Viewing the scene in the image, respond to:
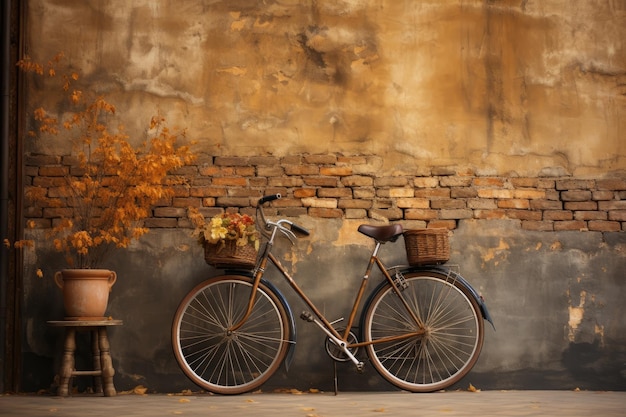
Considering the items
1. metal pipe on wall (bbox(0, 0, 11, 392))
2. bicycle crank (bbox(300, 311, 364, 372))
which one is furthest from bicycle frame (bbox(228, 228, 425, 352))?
metal pipe on wall (bbox(0, 0, 11, 392))

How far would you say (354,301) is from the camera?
607 centimetres

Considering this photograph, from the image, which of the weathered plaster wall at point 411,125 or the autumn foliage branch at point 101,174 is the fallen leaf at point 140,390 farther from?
the autumn foliage branch at point 101,174

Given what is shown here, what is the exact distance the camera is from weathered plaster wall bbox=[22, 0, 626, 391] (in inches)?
240

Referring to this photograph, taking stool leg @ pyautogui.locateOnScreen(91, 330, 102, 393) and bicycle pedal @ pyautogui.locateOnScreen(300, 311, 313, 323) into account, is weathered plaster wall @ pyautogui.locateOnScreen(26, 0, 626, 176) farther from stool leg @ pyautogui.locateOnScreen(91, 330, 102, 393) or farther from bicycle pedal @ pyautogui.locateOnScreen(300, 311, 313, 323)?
stool leg @ pyautogui.locateOnScreen(91, 330, 102, 393)

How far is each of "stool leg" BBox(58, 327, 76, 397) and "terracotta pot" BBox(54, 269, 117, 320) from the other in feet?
0.42

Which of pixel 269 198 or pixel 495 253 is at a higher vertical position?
pixel 269 198

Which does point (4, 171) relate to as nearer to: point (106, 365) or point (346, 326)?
point (106, 365)

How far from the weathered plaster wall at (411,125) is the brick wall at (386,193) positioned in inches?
0.7

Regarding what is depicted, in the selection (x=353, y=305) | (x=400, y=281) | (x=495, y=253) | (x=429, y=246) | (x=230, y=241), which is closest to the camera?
(x=230, y=241)

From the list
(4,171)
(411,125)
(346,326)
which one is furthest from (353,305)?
(4,171)

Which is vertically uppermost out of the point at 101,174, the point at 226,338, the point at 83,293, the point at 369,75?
the point at 369,75

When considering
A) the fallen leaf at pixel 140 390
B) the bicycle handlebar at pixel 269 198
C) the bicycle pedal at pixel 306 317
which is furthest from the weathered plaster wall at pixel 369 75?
the fallen leaf at pixel 140 390

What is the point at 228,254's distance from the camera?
5.62 m

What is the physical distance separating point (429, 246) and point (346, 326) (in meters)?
0.82
